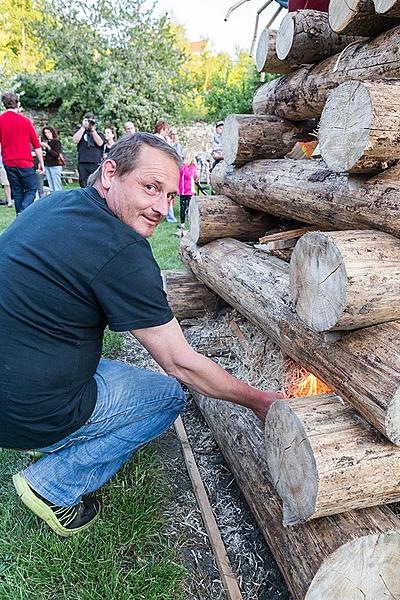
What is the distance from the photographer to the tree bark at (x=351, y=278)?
5.06ft

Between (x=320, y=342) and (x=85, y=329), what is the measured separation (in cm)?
92

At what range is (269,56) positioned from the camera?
3041 millimetres

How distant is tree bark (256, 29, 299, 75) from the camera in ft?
9.94

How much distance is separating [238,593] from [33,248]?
60.0 inches

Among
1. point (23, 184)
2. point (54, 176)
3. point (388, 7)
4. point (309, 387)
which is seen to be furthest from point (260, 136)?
point (54, 176)

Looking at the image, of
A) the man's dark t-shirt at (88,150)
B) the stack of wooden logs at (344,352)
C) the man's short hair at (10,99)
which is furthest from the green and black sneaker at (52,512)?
the man's dark t-shirt at (88,150)

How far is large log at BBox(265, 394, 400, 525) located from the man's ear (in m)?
1.11

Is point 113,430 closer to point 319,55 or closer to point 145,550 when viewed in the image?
point 145,550

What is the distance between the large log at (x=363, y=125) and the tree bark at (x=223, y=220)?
170cm

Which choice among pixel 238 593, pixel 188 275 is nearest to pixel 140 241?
pixel 238 593

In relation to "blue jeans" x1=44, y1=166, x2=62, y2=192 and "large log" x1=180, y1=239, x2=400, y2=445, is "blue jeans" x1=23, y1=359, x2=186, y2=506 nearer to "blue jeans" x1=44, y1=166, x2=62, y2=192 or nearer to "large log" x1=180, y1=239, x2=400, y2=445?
"large log" x1=180, y1=239, x2=400, y2=445

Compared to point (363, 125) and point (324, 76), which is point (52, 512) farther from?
point (324, 76)

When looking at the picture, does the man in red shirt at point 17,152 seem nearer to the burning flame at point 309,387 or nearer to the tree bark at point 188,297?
the tree bark at point 188,297

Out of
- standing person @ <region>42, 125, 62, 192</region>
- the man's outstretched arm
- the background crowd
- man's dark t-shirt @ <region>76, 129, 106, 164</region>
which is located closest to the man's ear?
the man's outstretched arm
